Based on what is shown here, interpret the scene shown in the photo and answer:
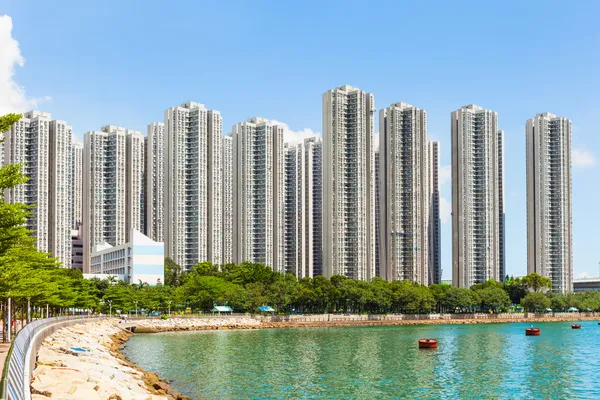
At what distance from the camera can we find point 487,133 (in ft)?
501

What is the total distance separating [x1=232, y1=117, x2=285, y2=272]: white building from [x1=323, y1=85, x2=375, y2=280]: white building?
44.4 ft

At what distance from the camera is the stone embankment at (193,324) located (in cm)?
9812

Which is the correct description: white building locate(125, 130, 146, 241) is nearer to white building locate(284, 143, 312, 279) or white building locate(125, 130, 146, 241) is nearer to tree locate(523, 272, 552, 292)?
white building locate(284, 143, 312, 279)

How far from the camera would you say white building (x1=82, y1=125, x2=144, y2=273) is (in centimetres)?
15225

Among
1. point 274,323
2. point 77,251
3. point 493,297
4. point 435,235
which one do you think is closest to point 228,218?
point 77,251

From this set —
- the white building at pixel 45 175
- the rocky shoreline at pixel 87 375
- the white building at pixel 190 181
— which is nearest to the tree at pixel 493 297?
the white building at pixel 190 181

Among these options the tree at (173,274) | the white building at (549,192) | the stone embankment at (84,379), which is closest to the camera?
the stone embankment at (84,379)

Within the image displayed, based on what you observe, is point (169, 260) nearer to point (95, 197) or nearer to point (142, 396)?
point (95, 197)

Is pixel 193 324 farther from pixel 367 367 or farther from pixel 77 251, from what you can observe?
pixel 77 251

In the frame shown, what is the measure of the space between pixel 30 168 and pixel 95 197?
49.8 ft

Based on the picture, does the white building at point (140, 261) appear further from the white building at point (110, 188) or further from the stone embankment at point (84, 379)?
the stone embankment at point (84, 379)

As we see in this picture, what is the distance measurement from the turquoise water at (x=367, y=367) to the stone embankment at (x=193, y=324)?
1562 centimetres

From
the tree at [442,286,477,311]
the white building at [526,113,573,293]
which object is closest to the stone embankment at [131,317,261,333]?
the tree at [442,286,477,311]

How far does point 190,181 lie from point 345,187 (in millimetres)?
31992
